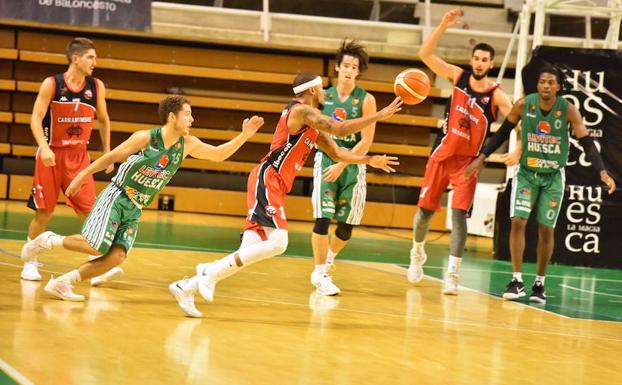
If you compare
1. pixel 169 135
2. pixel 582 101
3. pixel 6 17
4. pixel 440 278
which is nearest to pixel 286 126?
pixel 169 135

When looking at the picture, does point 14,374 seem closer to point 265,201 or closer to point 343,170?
point 265,201

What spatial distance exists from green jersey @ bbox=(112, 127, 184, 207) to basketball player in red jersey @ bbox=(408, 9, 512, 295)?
272 centimetres

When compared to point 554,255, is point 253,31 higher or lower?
higher

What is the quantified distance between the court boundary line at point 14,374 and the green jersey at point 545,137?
5063 mm

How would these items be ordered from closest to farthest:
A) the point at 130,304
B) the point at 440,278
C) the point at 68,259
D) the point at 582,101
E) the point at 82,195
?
the point at 130,304 → the point at 82,195 → the point at 68,259 → the point at 440,278 → the point at 582,101

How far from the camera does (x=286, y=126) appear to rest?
648 cm

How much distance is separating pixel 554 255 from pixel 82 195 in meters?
6.01

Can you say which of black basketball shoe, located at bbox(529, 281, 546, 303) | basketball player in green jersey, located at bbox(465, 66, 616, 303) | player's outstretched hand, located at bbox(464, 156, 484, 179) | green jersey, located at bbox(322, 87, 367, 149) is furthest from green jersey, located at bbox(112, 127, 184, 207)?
black basketball shoe, located at bbox(529, 281, 546, 303)

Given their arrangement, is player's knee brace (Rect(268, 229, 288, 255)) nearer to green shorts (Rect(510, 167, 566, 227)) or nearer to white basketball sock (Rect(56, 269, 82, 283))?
white basketball sock (Rect(56, 269, 82, 283))

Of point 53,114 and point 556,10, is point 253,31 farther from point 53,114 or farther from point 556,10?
point 53,114

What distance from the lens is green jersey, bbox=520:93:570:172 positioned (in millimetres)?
8102

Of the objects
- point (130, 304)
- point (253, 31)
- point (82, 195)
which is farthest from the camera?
point (253, 31)

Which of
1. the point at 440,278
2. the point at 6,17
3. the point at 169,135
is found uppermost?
the point at 6,17

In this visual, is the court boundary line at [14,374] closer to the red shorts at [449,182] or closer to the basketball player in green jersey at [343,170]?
the basketball player in green jersey at [343,170]
